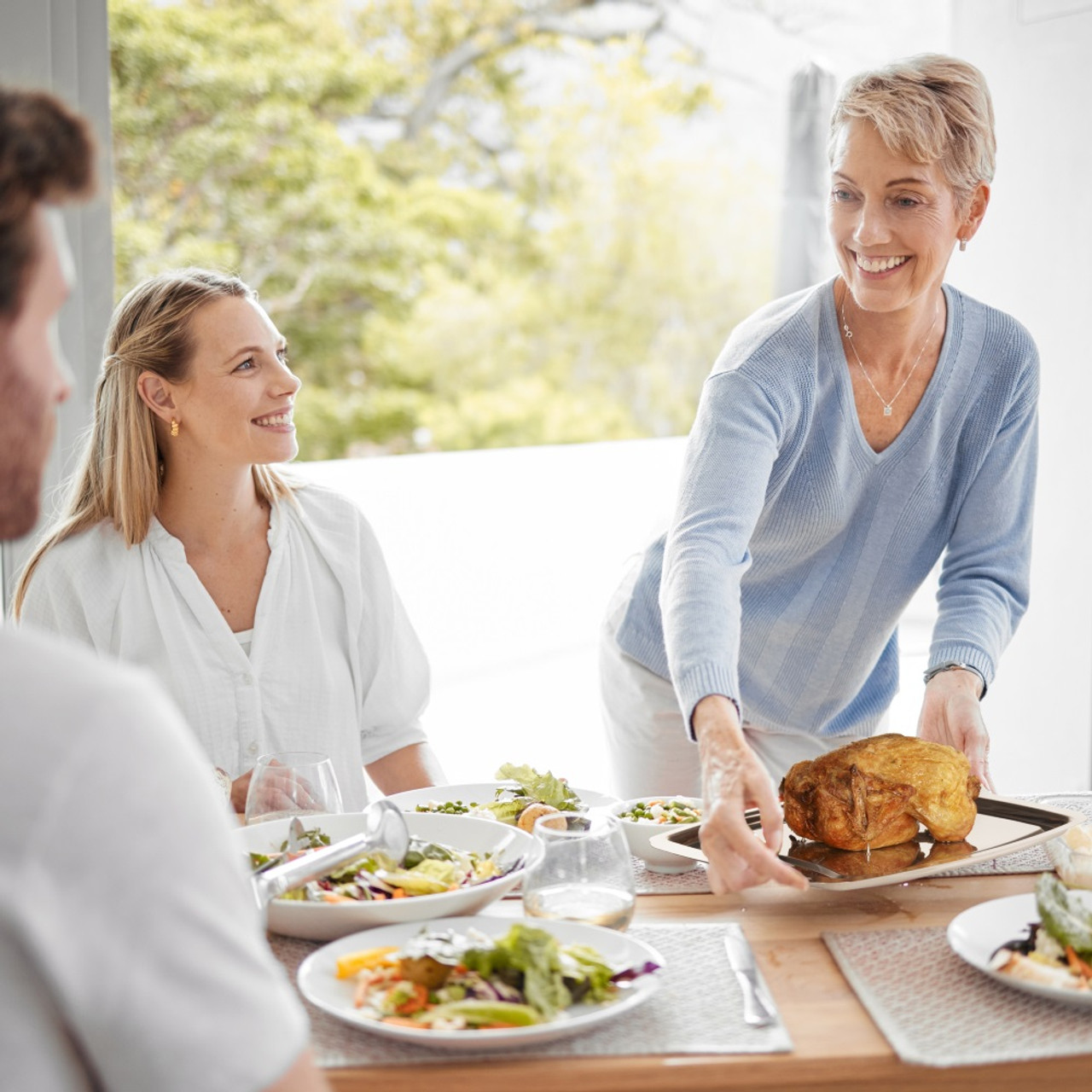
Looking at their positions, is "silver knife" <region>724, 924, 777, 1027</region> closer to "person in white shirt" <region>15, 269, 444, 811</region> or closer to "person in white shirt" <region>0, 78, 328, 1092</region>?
"person in white shirt" <region>0, 78, 328, 1092</region>

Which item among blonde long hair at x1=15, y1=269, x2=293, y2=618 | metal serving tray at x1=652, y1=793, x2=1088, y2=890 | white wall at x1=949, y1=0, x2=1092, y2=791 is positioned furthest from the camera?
white wall at x1=949, y1=0, x2=1092, y2=791

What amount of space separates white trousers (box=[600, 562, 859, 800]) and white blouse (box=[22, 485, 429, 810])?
0.35 meters

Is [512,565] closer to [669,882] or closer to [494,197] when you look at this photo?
[494,197]

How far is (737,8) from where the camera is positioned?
12133mm

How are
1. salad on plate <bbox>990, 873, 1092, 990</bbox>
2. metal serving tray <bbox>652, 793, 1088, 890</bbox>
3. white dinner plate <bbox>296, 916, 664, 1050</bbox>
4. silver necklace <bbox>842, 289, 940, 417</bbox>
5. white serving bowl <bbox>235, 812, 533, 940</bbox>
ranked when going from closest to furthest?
1. white dinner plate <bbox>296, 916, 664, 1050</bbox>
2. salad on plate <bbox>990, 873, 1092, 990</bbox>
3. white serving bowl <bbox>235, 812, 533, 940</bbox>
4. metal serving tray <bbox>652, 793, 1088, 890</bbox>
5. silver necklace <bbox>842, 289, 940, 417</bbox>

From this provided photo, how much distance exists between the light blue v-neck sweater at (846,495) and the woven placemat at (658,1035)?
0.69 meters

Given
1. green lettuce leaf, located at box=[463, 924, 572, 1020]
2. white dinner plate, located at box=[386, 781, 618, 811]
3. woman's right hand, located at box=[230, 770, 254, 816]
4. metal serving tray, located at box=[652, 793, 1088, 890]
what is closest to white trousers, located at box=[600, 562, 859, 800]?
white dinner plate, located at box=[386, 781, 618, 811]

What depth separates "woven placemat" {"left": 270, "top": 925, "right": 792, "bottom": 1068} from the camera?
1089 millimetres

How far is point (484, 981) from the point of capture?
1.14m

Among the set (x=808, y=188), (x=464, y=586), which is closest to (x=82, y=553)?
(x=808, y=188)

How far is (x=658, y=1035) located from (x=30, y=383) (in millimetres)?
714

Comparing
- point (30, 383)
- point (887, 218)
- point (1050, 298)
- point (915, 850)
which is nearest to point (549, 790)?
point (915, 850)

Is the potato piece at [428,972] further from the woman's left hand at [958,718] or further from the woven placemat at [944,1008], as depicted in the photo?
the woman's left hand at [958,718]

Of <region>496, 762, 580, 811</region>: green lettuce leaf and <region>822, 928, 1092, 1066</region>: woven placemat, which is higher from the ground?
<region>496, 762, 580, 811</region>: green lettuce leaf
